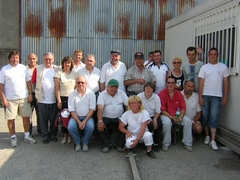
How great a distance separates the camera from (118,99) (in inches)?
243

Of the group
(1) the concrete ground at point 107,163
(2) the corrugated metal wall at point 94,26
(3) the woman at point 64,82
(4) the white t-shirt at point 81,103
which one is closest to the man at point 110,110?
(4) the white t-shirt at point 81,103

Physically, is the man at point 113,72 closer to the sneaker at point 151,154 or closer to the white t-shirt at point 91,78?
the white t-shirt at point 91,78

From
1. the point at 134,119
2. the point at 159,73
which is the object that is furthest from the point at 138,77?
the point at 134,119

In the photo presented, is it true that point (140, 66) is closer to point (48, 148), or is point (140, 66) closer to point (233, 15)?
point (233, 15)

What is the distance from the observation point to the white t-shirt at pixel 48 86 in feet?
20.7

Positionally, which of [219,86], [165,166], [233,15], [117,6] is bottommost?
[165,166]

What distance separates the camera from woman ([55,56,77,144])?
6305mm

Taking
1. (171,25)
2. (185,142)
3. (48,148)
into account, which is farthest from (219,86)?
(171,25)

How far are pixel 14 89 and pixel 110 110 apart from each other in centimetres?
192

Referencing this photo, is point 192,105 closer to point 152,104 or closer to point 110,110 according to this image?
point 152,104

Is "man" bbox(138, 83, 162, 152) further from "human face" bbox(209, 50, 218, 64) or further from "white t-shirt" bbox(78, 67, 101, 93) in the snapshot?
"human face" bbox(209, 50, 218, 64)

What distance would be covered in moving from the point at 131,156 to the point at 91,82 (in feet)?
6.04

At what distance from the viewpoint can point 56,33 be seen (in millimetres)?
10961

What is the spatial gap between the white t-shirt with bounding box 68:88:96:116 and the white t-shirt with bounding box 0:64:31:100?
1005 mm
